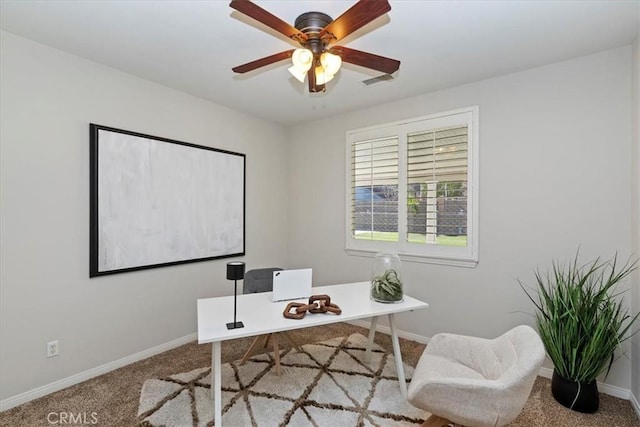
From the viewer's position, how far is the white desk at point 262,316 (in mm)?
1754

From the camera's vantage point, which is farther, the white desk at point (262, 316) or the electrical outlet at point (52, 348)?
the electrical outlet at point (52, 348)

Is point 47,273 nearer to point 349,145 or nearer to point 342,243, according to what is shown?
point 342,243

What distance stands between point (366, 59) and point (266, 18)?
62 centimetres

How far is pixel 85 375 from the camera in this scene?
2.52 m

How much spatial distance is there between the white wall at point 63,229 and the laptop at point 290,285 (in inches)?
54.7

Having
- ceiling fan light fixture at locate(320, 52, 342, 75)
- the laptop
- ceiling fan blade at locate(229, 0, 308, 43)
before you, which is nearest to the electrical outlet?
the laptop

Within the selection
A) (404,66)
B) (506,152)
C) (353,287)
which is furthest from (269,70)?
(506,152)

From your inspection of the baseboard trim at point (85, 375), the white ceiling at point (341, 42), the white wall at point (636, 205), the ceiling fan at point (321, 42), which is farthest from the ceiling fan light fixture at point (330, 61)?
the baseboard trim at point (85, 375)

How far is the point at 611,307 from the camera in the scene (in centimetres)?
219

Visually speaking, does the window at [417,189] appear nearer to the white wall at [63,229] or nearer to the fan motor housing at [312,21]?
the fan motor housing at [312,21]

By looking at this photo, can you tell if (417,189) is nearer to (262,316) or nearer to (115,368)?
(262,316)

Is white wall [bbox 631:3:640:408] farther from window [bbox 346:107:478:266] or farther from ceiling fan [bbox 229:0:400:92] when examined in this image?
ceiling fan [bbox 229:0:400:92]

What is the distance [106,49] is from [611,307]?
4021 millimetres

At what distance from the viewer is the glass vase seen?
91.4 inches
